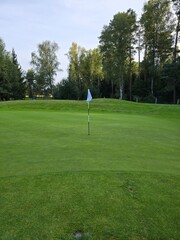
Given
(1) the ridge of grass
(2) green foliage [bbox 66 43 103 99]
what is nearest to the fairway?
(1) the ridge of grass

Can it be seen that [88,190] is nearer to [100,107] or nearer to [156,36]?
[100,107]

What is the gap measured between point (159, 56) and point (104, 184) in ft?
130

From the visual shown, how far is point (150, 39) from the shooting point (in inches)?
1563

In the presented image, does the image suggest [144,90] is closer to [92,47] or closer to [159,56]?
[159,56]

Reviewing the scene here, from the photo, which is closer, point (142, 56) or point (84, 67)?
point (142, 56)

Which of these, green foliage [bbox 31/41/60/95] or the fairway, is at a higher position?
green foliage [bbox 31/41/60/95]

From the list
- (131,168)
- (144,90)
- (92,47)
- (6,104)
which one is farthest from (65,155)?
(92,47)

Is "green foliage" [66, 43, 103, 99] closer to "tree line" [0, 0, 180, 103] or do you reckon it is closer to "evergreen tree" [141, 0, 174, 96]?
"tree line" [0, 0, 180, 103]

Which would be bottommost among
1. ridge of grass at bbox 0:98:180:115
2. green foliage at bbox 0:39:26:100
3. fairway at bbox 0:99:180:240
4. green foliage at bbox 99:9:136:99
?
ridge of grass at bbox 0:98:180:115

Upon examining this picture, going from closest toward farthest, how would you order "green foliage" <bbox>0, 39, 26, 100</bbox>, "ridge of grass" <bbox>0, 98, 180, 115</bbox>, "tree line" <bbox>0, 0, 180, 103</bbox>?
1. "ridge of grass" <bbox>0, 98, 180, 115</bbox>
2. "tree line" <bbox>0, 0, 180, 103</bbox>
3. "green foliage" <bbox>0, 39, 26, 100</bbox>

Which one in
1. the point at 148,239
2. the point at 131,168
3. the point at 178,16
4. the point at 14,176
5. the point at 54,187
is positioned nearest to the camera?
the point at 148,239

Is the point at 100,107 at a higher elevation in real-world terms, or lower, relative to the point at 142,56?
lower

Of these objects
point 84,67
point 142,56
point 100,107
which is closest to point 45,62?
point 84,67

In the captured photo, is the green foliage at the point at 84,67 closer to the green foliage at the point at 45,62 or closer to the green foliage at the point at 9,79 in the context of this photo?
the green foliage at the point at 45,62
